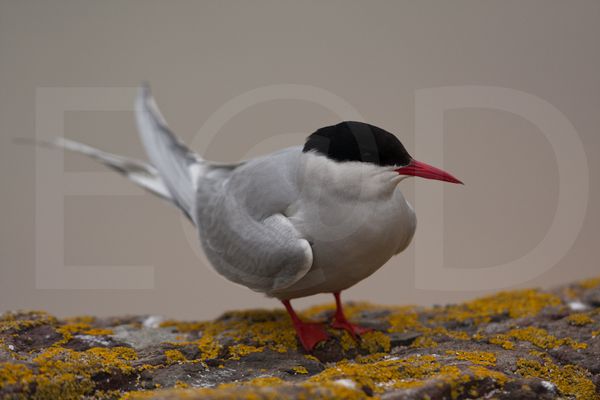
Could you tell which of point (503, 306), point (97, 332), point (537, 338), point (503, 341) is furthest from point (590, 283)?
point (97, 332)

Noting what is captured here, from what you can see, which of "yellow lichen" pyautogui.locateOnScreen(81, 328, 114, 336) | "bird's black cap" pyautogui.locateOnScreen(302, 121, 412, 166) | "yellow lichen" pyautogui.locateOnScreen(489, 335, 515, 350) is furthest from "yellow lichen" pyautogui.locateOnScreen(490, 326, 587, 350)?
"yellow lichen" pyautogui.locateOnScreen(81, 328, 114, 336)

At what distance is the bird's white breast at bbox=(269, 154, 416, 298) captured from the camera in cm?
334

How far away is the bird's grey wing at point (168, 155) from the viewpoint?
4.44m

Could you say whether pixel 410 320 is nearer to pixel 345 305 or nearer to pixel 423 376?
pixel 345 305

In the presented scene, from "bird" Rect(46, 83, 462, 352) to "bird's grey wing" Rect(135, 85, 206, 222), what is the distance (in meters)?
0.48

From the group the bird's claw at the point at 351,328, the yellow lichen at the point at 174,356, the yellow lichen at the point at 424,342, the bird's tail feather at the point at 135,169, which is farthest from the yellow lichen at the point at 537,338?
the bird's tail feather at the point at 135,169

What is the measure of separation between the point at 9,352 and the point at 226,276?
4.31ft

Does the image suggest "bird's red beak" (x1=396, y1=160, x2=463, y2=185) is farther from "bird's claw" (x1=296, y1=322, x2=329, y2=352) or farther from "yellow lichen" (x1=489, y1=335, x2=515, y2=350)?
"bird's claw" (x1=296, y1=322, x2=329, y2=352)

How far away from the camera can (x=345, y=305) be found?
4508 millimetres

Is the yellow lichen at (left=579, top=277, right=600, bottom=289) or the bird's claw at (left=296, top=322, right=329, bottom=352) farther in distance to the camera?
the yellow lichen at (left=579, top=277, right=600, bottom=289)

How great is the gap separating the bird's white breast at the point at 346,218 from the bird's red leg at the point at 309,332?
0.83ft

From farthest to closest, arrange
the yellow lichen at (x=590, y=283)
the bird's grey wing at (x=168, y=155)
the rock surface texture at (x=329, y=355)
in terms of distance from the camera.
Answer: the bird's grey wing at (x=168, y=155), the yellow lichen at (x=590, y=283), the rock surface texture at (x=329, y=355)

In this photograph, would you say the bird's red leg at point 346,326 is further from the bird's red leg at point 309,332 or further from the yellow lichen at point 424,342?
the yellow lichen at point 424,342

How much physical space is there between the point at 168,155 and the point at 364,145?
1.81 metres
